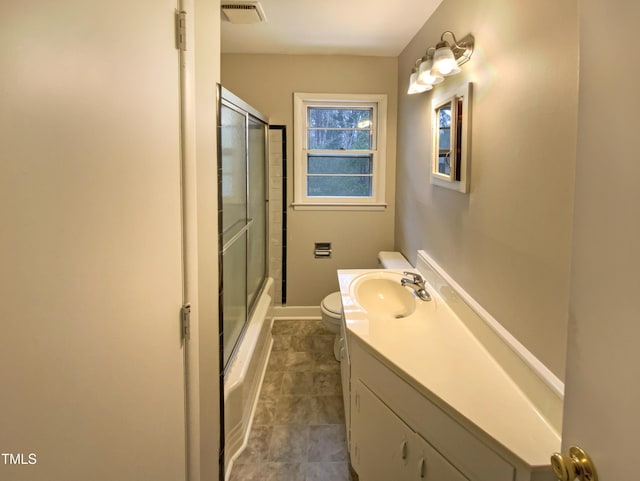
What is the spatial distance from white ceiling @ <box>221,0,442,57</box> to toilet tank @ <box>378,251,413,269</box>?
1.64 m

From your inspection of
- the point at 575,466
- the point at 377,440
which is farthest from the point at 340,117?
the point at 575,466

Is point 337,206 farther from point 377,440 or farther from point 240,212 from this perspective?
point 377,440

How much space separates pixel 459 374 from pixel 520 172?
70 centimetres

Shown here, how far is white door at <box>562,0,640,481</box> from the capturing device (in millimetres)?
633

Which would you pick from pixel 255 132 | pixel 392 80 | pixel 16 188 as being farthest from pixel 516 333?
pixel 392 80

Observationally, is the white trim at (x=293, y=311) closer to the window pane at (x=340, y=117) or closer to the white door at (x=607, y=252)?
the window pane at (x=340, y=117)

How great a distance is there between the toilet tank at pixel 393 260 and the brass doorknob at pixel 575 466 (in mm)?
2452

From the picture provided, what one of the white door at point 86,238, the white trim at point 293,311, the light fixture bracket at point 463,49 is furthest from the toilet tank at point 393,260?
the white door at point 86,238

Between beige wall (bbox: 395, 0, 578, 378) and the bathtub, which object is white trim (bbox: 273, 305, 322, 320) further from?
beige wall (bbox: 395, 0, 578, 378)

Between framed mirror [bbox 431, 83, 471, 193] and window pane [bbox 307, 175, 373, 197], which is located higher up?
framed mirror [bbox 431, 83, 471, 193]

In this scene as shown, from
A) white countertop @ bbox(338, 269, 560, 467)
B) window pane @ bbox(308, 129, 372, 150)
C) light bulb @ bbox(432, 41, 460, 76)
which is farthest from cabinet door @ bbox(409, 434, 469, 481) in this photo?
window pane @ bbox(308, 129, 372, 150)

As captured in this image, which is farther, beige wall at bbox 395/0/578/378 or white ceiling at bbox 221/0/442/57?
white ceiling at bbox 221/0/442/57

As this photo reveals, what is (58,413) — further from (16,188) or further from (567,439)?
(567,439)

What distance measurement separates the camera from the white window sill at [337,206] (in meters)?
3.97
